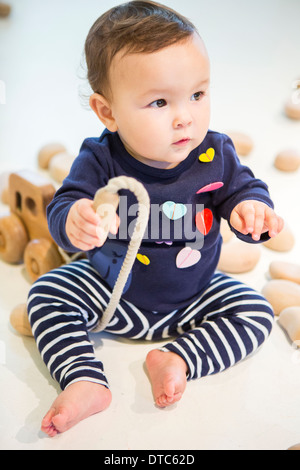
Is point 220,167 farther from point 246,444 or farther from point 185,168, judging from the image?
point 246,444

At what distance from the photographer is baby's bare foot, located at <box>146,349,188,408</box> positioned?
716 millimetres

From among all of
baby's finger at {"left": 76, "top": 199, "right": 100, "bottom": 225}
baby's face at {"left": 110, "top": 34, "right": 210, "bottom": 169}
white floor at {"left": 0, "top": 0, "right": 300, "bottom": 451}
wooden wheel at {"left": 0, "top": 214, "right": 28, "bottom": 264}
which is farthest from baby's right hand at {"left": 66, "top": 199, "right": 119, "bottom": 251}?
wooden wheel at {"left": 0, "top": 214, "right": 28, "bottom": 264}

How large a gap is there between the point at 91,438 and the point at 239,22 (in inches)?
58.0

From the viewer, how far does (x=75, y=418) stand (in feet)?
2.24

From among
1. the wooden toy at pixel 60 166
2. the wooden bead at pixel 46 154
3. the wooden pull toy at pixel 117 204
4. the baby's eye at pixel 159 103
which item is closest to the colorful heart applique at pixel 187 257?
the wooden pull toy at pixel 117 204

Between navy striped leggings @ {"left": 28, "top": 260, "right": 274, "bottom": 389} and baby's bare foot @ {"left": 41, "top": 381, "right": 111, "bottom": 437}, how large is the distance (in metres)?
0.02

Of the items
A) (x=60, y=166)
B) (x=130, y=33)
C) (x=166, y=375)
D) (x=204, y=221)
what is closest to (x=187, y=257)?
(x=204, y=221)

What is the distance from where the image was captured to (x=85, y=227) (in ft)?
2.03

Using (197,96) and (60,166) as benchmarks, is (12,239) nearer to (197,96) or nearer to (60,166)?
(60,166)

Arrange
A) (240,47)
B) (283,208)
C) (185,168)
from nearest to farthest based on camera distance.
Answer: (185,168) < (283,208) < (240,47)

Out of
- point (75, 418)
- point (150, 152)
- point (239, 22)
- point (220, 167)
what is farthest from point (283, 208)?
point (239, 22)

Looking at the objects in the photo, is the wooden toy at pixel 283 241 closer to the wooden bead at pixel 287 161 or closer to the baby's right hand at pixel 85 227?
the wooden bead at pixel 287 161

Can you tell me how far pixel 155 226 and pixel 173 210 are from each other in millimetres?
32

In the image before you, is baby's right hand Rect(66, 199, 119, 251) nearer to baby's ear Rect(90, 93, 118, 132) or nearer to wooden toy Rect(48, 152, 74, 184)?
baby's ear Rect(90, 93, 118, 132)
